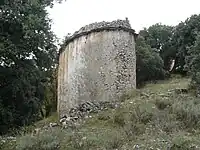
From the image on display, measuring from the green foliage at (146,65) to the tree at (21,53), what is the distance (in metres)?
11.9

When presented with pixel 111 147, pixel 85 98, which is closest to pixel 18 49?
pixel 85 98

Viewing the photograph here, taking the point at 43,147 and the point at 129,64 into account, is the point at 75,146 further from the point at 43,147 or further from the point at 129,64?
the point at 129,64

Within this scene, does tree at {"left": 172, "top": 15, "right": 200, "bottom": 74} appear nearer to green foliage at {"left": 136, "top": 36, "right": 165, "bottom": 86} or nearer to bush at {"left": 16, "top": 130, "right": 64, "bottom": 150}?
green foliage at {"left": 136, "top": 36, "right": 165, "bottom": 86}

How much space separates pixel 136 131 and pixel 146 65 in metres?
16.1

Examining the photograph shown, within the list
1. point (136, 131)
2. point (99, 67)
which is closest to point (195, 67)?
point (99, 67)

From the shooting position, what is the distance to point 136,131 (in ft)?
34.8

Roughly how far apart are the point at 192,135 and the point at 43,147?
3.58 meters

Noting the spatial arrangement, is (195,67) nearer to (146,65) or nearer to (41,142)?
(41,142)

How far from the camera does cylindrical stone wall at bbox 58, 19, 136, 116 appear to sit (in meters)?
16.3

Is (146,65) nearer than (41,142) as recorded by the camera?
No

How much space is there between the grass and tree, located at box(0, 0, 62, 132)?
2.98 m

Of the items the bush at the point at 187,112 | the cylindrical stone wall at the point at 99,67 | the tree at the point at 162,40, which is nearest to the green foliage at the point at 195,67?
the cylindrical stone wall at the point at 99,67

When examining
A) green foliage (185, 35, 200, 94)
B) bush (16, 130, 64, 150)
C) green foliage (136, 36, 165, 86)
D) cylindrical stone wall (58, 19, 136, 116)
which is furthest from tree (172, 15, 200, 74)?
bush (16, 130, 64, 150)

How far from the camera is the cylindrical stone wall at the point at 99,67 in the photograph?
16.3 metres
